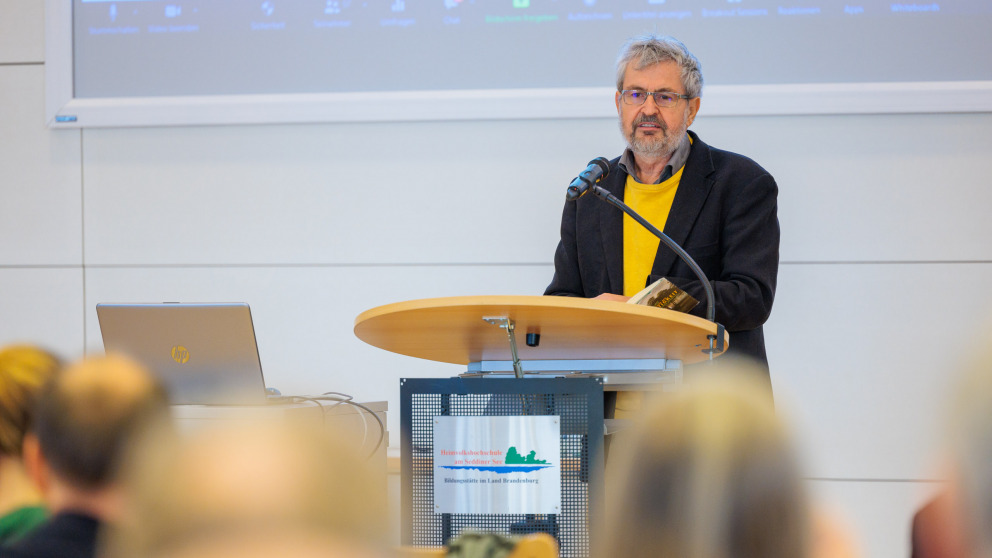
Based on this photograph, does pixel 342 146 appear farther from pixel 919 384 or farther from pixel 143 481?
pixel 143 481

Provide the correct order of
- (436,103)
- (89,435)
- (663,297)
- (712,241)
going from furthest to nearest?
(436,103), (712,241), (663,297), (89,435)

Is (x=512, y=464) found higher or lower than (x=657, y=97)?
lower

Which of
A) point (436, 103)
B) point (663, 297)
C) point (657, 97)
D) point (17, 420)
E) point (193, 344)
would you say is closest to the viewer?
point (17, 420)

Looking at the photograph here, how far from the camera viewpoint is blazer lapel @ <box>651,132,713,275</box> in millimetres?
2455

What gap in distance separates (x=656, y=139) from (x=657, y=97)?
0.12 m

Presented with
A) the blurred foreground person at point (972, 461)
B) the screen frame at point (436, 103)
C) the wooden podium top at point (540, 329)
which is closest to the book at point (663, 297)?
the wooden podium top at point (540, 329)

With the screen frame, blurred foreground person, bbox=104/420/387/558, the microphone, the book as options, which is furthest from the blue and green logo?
Result: the screen frame

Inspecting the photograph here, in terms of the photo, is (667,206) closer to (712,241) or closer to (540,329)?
(712,241)

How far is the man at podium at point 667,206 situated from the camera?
245 cm

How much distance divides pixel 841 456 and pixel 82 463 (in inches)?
120

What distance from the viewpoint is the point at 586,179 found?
192 cm

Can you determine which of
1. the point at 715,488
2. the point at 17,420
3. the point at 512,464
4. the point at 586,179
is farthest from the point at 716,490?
the point at 586,179

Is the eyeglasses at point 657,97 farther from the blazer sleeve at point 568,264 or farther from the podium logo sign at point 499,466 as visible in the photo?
the podium logo sign at point 499,466

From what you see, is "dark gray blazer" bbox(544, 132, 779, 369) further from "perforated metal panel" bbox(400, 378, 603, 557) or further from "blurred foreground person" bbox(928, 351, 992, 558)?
"blurred foreground person" bbox(928, 351, 992, 558)
